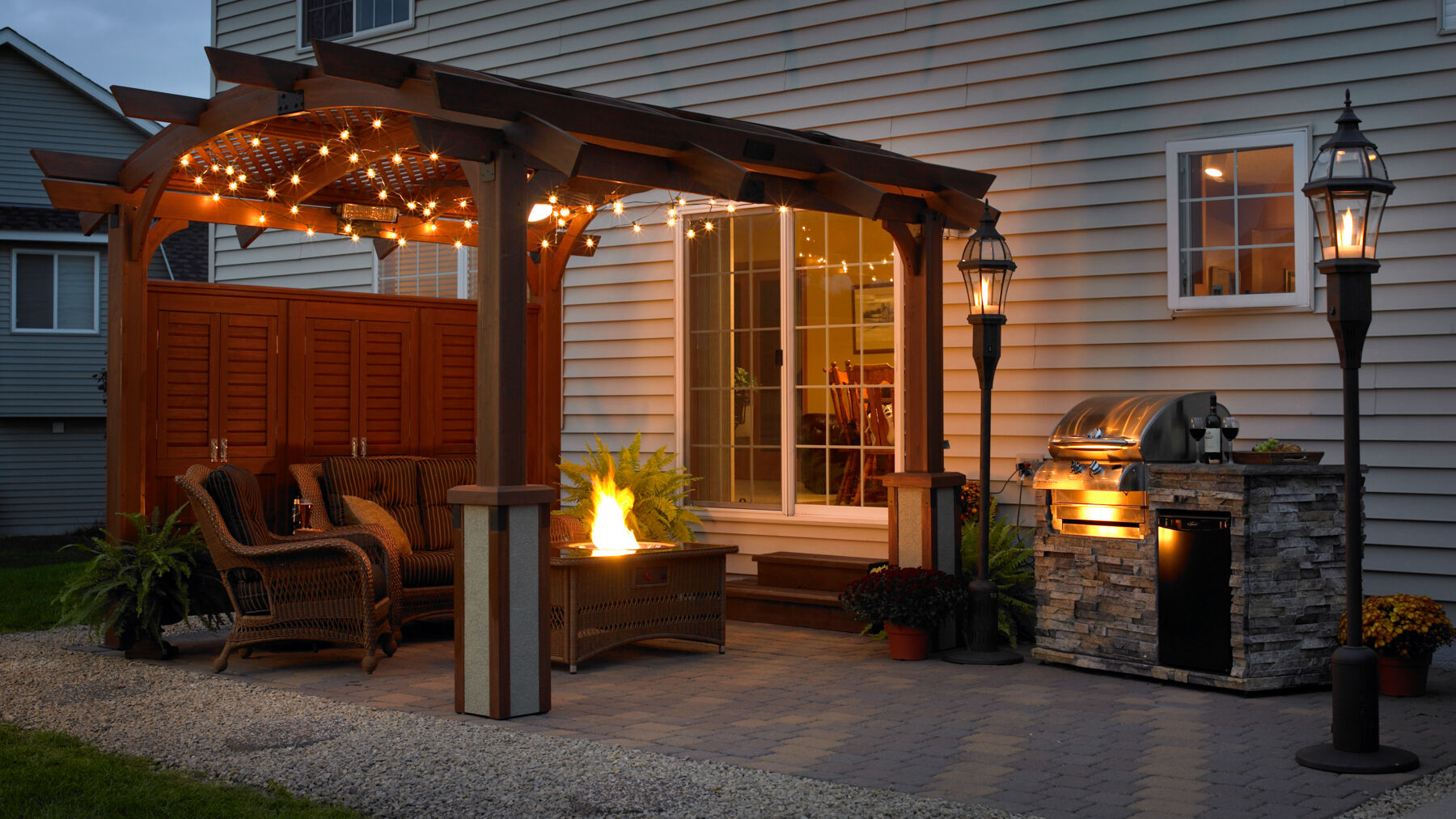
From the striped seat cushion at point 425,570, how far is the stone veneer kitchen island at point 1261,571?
360cm

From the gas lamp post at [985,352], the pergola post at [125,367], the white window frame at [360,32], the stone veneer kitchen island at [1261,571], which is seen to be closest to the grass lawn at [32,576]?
the pergola post at [125,367]

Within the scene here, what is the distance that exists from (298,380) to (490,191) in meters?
3.14

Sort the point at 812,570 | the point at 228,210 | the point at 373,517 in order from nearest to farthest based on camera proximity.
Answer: the point at 373,517
the point at 228,210
the point at 812,570

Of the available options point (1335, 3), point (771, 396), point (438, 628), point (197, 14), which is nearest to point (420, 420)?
point (438, 628)

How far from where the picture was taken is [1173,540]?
589 centimetres

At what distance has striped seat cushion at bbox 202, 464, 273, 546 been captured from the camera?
6559 mm

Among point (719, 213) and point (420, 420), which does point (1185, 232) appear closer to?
point (719, 213)

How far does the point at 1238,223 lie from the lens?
7.14 meters

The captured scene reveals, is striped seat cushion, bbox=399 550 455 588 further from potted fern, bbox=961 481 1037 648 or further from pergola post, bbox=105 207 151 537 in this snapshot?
potted fern, bbox=961 481 1037 648

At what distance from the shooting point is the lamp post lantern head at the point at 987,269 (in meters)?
6.96

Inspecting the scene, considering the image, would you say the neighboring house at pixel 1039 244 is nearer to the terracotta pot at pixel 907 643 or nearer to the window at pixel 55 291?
the terracotta pot at pixel 907 643

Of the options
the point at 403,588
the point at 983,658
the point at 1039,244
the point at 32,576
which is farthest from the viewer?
the point at 32,576

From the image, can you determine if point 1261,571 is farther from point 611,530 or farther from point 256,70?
point 256,70

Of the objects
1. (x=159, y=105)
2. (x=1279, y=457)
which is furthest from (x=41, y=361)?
(x=1279, y=457)
